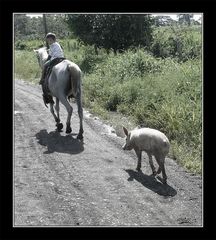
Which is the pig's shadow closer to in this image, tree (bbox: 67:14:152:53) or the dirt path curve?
the dirt path curve

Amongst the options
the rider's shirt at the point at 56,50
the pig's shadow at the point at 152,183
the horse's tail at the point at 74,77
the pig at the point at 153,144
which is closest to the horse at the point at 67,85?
the horse's tail at the point at 74,77

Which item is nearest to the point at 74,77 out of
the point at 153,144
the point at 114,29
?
the point at 153,144

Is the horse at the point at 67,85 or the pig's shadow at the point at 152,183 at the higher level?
the horse at the point at 67,85

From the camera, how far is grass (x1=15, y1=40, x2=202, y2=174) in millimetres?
10086

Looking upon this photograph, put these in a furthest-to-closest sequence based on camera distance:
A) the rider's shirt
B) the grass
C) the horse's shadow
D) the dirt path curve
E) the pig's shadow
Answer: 1. the rider's shirt
2. the grass
3. the horse's shadow
4. the pig's shadow
5. the dirt path curve

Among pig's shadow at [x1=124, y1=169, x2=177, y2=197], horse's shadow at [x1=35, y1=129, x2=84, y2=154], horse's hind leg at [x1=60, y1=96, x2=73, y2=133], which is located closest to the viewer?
pig's shadow at [x1=124, y1=169, x2=177, y2=197]

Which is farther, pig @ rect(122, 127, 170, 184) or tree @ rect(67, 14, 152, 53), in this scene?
tree @ rect(67, 14, 152, 53)

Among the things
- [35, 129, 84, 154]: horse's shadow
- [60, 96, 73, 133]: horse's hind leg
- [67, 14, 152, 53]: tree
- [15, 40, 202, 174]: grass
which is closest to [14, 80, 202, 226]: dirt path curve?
[35, 129, 84, 154]: horse's shadow

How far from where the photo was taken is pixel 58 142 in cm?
1041

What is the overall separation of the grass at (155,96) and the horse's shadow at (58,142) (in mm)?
2044

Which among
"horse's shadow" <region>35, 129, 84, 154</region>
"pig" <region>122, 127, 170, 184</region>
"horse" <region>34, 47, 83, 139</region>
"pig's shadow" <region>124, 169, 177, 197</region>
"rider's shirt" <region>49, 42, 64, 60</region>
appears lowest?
"pig's shadow" <region>124, 169, 177, 197</region>

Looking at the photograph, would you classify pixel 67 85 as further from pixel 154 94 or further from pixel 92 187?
pixel 92 187

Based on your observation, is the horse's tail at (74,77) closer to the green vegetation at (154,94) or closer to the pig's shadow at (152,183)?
the green vegetation at (154,94)

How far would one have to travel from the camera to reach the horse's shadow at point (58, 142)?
9841 mm
